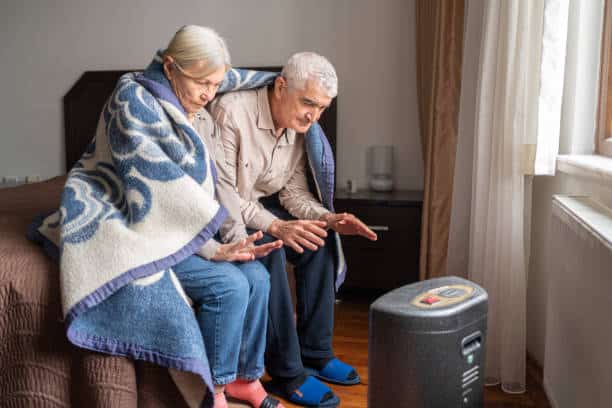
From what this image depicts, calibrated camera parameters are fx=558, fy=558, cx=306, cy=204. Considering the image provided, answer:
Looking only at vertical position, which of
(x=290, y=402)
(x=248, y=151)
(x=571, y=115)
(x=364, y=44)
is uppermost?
(x=364, y=44)

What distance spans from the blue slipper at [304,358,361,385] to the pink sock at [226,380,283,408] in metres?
0.30

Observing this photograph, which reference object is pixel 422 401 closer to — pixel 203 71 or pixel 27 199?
pixel 203 71

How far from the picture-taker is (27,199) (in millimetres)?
2115

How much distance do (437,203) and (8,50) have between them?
3.12 metres

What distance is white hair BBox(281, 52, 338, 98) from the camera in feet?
5.69

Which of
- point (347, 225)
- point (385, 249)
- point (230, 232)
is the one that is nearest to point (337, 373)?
point (347, 225)

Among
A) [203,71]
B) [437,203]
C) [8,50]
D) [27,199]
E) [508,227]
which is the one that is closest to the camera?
[203,71]

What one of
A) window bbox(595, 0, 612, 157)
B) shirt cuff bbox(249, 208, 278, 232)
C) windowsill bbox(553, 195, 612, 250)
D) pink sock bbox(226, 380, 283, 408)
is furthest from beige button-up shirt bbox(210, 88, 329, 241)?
window bbox(595, 0, 612, 157)

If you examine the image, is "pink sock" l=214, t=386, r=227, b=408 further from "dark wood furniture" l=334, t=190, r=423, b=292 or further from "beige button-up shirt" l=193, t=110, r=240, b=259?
"dark wood furniture" l=334, t=190, r=423, b=292

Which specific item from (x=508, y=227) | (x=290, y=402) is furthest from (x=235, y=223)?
(x=508, y=227)

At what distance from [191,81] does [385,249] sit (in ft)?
5.12

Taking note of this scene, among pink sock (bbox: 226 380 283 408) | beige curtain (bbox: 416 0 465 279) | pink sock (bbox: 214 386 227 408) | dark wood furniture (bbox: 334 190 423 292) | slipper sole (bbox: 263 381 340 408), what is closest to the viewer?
pink sock (bbox: 214 386 227 408)

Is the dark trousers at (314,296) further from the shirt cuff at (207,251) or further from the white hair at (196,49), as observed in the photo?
the white hair at (196,49)

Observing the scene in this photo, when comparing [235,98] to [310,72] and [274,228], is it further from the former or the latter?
[274,228]
